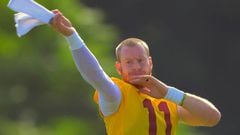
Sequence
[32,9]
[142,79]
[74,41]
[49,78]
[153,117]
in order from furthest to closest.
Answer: [49,78], [153,117], [142,79], [74,41], [32,9]

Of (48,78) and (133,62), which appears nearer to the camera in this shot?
(133,62)

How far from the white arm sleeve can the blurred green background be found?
5.97 metres

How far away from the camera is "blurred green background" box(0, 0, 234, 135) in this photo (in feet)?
37.2

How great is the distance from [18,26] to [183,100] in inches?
30.1

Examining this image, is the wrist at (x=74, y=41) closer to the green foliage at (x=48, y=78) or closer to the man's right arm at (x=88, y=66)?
the man's right arm at (x=88, y=66)

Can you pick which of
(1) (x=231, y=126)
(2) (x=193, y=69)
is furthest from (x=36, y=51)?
(2) (x=193, y=69)

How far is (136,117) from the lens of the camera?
4.99m

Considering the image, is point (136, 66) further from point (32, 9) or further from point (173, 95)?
point (32, 9)

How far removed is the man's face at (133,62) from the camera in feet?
16.4

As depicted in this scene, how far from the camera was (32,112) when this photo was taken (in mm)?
12211

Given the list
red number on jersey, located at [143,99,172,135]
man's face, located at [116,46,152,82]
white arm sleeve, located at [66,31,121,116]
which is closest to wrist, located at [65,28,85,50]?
white arm sleeve, located at [66,31,121,116]

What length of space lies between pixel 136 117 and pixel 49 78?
695 cm

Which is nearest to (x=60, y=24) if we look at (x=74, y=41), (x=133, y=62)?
(x=74, y=41)

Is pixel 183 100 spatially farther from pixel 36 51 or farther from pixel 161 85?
pixel 36 51
